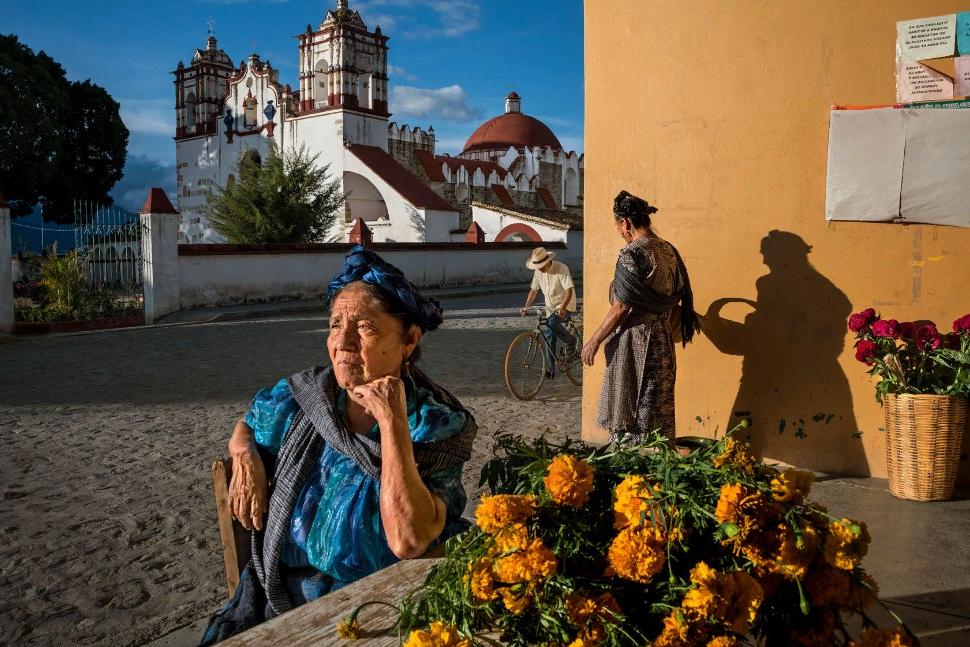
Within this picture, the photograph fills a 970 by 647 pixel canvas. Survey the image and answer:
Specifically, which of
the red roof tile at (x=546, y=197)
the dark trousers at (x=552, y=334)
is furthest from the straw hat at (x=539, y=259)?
the red roof tile at (x=546, y=197)

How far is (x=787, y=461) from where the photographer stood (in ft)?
16.5

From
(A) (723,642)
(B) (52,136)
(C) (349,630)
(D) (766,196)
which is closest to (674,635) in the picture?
(A) (723,642)

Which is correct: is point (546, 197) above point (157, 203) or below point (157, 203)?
above

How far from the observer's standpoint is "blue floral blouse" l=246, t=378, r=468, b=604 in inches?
76.0

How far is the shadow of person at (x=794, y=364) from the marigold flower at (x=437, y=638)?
4.18 metres

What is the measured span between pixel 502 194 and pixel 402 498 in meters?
35.7

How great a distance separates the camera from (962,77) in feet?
14.6

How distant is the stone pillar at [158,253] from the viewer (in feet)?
54.6

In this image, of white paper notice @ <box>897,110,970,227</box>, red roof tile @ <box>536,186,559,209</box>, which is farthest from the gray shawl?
red roof tile @ <box>536,186,559,209</box>

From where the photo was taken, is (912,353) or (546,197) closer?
(912,353)

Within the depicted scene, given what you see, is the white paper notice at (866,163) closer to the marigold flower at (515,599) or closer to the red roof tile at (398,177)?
the marigold flower at (515,599)

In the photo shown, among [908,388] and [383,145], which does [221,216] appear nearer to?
[383,145]

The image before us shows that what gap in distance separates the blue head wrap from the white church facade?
27192 mm

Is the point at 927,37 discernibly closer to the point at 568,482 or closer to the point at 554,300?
the point at 568,482
